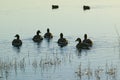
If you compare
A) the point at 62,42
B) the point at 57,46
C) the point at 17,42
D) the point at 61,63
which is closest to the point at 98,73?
the point at 61,63

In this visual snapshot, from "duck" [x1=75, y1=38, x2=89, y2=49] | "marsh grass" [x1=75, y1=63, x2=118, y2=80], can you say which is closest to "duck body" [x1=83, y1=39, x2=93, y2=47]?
"duck" [x1=75, y1=38, x2=89, y2=49]

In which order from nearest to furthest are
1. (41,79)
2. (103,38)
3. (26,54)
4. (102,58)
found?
(41,79) → (102,58) → (26,54) → (103,38)

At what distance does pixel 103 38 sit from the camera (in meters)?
37.5

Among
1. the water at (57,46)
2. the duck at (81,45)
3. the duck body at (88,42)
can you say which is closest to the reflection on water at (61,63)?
the water at (57,46)

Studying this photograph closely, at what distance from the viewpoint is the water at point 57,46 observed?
82.8ft

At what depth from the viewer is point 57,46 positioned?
35500mm

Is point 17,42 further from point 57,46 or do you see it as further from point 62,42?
point 62,42

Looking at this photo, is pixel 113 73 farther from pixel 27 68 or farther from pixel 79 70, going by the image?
pixel 27 68

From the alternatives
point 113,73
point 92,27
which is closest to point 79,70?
point 113,73

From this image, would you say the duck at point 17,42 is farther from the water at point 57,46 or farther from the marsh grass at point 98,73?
the marsh grass at point 98,73

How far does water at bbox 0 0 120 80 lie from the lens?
82.8 feet

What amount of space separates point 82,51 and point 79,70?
8.56m

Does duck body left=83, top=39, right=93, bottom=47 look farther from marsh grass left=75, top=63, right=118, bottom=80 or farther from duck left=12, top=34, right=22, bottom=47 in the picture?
marsh grass left=75, top=63, right=118, bottom=80

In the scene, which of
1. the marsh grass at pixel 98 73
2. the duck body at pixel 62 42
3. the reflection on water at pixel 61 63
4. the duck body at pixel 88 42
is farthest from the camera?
the duck body at pixel 62 42
